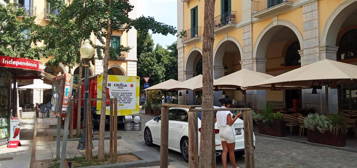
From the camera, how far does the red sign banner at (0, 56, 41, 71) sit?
9.16 meters

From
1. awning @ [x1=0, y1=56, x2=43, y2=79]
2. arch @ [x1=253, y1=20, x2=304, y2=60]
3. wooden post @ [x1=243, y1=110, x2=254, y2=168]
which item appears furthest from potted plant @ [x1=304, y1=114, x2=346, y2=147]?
awning @ [x1=0, y1=56, x2=43, y2=79]

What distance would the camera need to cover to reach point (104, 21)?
7680mm

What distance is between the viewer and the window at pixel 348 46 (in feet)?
51.3

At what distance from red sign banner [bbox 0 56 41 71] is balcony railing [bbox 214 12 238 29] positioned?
12.2m

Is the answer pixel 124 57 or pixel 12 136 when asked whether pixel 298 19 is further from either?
pixel 124 57

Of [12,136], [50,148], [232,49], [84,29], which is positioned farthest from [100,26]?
[232,49]

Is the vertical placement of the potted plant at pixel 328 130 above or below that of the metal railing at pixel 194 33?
below

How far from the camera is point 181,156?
859cm

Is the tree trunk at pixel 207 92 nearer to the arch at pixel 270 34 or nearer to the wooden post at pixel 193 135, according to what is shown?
the wooden post at pixel 193 135

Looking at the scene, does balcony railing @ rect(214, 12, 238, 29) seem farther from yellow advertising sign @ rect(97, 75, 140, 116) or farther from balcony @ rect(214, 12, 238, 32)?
yellow advertising sign @ rect(97, 75, 140, 116)

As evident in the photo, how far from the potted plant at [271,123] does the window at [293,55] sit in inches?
302

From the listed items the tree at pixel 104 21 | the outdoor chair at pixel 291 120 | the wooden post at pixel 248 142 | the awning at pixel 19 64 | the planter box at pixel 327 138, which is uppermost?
the tree at pixel 104 21

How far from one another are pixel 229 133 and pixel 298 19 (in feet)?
33.9

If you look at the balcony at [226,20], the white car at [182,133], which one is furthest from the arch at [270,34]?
the white car at [182,133]
